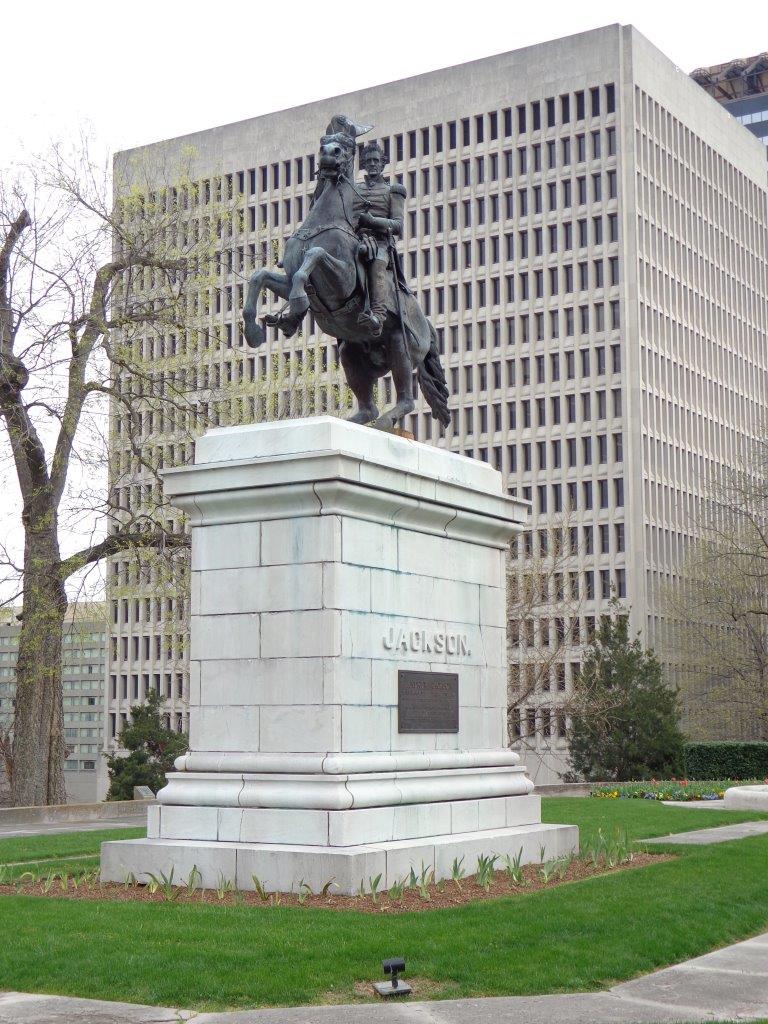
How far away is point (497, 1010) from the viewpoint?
835 centimetres

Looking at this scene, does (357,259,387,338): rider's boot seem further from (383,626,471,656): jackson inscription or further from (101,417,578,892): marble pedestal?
(383,626,471,656): jackson inscription

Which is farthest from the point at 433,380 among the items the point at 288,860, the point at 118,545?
the point at 118,545

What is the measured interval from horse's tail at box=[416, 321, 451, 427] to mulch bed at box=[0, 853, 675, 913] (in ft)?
18.7

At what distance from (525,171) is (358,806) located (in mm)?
97592

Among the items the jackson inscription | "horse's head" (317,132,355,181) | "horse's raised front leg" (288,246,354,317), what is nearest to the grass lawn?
the jackson inscription

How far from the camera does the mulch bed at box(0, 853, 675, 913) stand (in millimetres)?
11805

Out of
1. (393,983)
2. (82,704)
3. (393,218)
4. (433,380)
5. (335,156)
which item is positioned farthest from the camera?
(82,704)

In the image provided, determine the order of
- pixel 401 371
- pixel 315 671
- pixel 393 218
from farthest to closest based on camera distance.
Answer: pixel 401 371, pixel 393 218, pixel 315 671

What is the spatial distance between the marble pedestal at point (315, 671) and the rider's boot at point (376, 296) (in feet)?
4.81

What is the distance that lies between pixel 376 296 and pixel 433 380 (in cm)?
200

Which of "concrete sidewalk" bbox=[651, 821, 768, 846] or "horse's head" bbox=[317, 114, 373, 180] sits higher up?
"horse's head" bbox=[317, 114, 373, 180]

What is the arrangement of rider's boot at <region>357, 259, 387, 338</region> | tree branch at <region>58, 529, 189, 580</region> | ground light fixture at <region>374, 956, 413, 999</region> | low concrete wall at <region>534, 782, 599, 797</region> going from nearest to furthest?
ground light fixture at <region>374, 956, 413, 999</region>
rider's boot at <region>357, 259, 387, 338</region>
tree branch at <region>58, 529, 189, 580</region>
low concrete wall at <region>534, 782, 599, 797</region>

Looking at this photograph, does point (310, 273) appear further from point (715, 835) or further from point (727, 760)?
point (727, 760)

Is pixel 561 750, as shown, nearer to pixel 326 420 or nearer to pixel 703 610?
pixel 703 610
